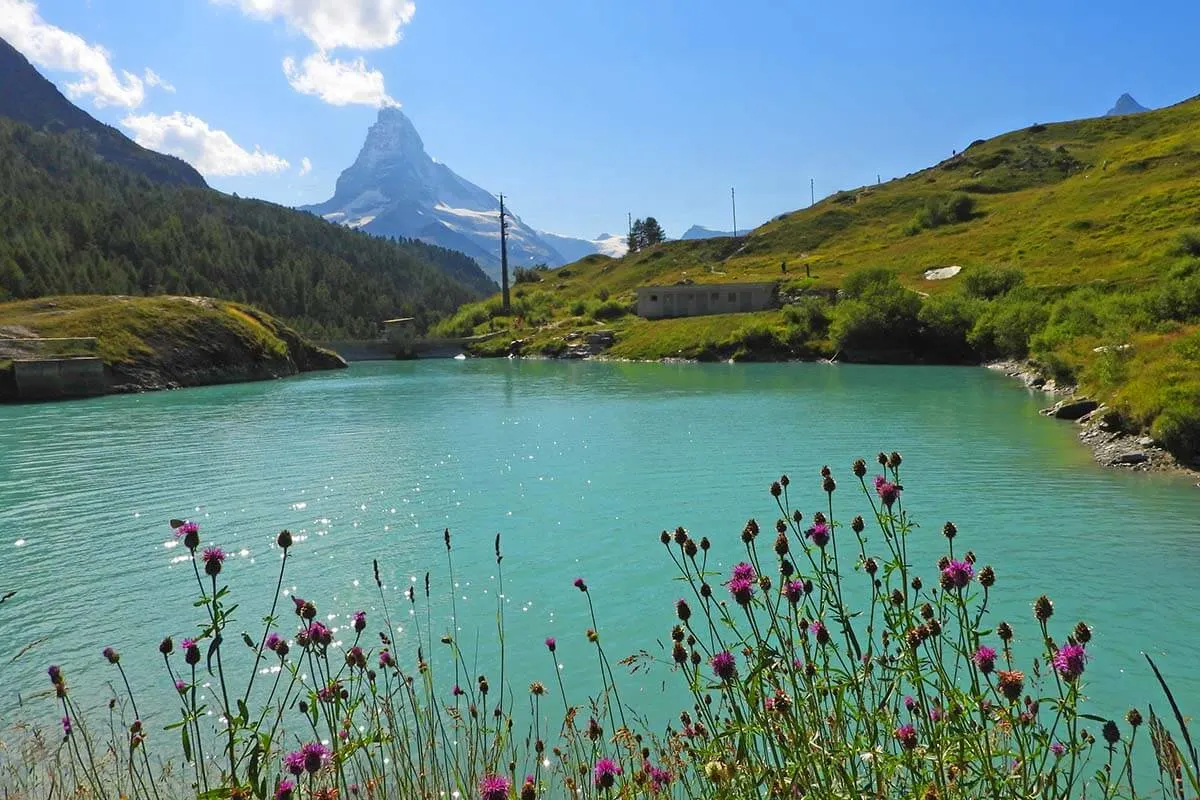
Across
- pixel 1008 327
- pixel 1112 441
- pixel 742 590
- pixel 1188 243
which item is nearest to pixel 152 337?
pixel 1112 441

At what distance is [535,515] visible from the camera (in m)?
20.6

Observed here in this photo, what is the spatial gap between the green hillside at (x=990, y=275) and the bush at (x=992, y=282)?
0.24 m

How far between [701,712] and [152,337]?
78.3 m

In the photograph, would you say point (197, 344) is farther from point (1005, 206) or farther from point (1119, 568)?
point (1005, 206)

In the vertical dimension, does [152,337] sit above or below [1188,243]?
below

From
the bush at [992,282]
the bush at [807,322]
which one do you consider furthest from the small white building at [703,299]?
the bush at [992,282]

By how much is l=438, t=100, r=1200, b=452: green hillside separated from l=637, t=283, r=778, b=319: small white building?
3.73m

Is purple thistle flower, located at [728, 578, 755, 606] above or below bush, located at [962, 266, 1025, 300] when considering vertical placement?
below

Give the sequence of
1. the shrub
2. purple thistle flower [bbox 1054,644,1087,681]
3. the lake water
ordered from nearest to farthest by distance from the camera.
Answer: purple thistle flower [bbox 1054,644,1087,681], the lake water, the shrub

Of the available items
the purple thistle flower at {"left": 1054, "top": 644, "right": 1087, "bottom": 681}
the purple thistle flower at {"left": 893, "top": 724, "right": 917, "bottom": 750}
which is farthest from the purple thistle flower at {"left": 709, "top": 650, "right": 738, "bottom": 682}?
the purple thistle flower at {"left": 1054, "top": 644, "right": 1087, "bottom": 681}

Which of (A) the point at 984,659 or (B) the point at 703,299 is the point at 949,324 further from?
(A) the point at 984,659

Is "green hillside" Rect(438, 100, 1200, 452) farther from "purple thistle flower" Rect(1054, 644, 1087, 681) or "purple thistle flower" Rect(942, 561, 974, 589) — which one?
"purple thistle flower" Rect(1054, 644, 1087, 681)

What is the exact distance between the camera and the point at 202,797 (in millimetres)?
3395

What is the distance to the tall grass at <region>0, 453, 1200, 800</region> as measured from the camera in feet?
12.6
